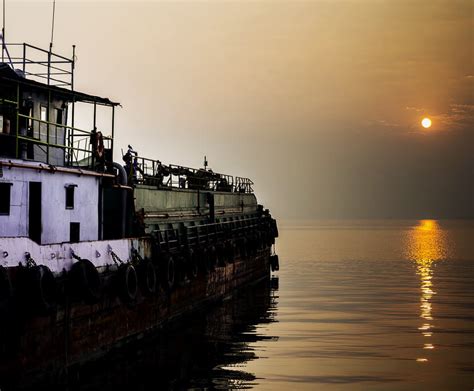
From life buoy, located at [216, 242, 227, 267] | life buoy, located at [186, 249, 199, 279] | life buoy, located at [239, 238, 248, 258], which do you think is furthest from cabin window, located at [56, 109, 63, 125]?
life buoy, located at [239, 238, 248, 258]

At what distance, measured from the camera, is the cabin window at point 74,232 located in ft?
71.2

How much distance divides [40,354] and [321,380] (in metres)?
7.98

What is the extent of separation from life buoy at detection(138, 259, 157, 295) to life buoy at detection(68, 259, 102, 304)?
4449 millimetres

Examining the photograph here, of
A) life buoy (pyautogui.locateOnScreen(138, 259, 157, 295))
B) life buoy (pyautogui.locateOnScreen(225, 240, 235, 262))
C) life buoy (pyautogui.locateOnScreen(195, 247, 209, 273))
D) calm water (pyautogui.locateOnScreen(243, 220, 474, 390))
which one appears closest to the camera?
calm water (pyautogui.locateOnScreen(243, 220, 474, 390))

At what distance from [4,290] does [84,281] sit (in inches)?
130

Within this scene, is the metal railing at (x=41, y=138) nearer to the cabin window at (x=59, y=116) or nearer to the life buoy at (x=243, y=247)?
the cabin window at (x=59, y=116)

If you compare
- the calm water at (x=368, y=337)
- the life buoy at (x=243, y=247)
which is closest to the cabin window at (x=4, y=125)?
the calm water at (x=368, y=337)

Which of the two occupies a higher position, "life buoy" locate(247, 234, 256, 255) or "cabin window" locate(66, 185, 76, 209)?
"cabin window" locate(66, 185, 76, 209)

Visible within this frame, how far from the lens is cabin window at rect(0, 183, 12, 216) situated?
17.9 meters

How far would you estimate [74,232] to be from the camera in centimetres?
2192

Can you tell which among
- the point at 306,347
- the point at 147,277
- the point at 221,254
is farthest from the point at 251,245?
the point at 147,277

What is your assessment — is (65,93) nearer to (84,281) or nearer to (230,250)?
(84,281)

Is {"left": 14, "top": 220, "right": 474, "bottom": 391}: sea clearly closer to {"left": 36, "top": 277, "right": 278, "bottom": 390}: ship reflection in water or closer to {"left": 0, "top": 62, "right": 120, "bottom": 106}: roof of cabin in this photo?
{"left": 36, "top": 277, "right": 278, "bottom": 390}: ship reflection in water

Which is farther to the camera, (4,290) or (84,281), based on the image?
(84,281)
